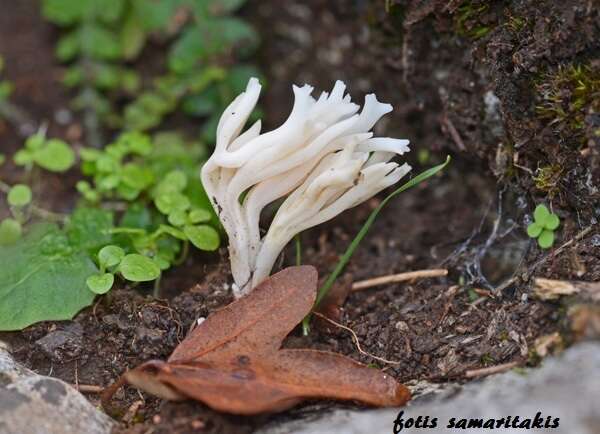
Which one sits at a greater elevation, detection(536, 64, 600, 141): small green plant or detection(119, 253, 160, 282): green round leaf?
detection(536, 64, 600, 141): small green plant

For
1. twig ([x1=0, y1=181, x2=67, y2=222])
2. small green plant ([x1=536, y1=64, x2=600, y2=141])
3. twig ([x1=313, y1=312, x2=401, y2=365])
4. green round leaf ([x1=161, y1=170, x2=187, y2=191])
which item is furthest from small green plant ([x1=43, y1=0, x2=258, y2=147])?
small green plant ([x1=536, y1=64, x2=600, y2=141])

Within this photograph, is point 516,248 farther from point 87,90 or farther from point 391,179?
point 87,90

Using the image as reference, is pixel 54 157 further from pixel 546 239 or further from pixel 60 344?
pixel 546 239

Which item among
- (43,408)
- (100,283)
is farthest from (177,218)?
(43,408)

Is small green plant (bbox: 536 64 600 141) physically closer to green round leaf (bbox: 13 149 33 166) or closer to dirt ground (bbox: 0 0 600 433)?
dirt ground (bbox: 0 0 600 433)

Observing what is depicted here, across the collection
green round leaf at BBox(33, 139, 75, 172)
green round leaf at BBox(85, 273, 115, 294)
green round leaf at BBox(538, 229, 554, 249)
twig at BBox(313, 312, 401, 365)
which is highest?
green round leaf at BBox(33, 139, 75, 172)

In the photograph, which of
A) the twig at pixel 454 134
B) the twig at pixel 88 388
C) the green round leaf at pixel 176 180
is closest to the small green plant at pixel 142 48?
the green round leaf at pixel 176 180

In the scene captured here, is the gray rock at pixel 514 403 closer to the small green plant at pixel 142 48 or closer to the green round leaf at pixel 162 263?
the green round leaf at pixel 162 263

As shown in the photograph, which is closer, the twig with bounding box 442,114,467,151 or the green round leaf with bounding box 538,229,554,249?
the green round leaf with bounding box 538,229,554,249
